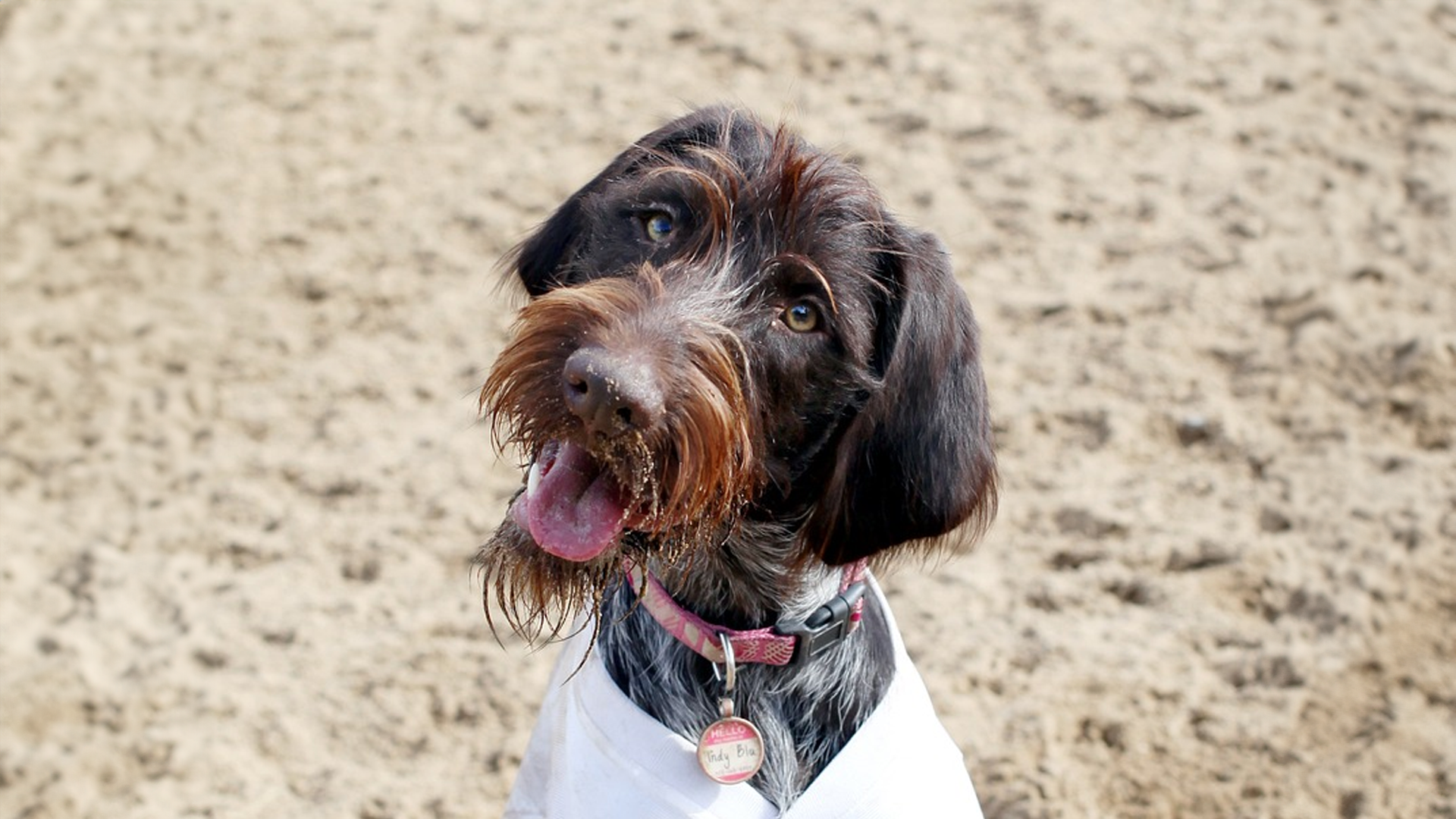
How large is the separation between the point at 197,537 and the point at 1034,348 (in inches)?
120

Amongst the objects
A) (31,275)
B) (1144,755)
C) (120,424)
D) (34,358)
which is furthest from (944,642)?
(31,275)

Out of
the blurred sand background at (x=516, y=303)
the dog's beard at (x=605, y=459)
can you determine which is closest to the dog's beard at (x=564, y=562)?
the dog's beard at (x=605, y=459)

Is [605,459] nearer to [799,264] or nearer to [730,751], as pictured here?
[799,264]

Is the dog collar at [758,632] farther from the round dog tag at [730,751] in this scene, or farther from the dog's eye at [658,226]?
the dog's eye at [658,226]

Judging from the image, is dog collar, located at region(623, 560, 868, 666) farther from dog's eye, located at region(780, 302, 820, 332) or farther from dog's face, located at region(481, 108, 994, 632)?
dog's eye, located at region(780, 302, 820, 332)

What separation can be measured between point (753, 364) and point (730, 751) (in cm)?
73

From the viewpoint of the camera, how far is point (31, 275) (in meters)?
6.36

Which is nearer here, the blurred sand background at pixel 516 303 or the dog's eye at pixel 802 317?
the dog's eye at pixel 802 317

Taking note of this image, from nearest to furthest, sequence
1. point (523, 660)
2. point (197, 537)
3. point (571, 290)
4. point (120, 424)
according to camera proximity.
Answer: point (571, 290) < point (523, 660) < point (197, 537) < point (120, 424)

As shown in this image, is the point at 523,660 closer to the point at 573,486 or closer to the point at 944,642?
the point at 944,642

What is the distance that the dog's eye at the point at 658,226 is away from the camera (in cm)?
298

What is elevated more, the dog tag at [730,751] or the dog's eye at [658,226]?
the dog's eye at [658,226]

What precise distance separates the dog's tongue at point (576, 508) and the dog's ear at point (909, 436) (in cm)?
49

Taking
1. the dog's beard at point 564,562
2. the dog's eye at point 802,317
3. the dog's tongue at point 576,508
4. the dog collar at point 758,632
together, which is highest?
the dog's eye at point 802,317
